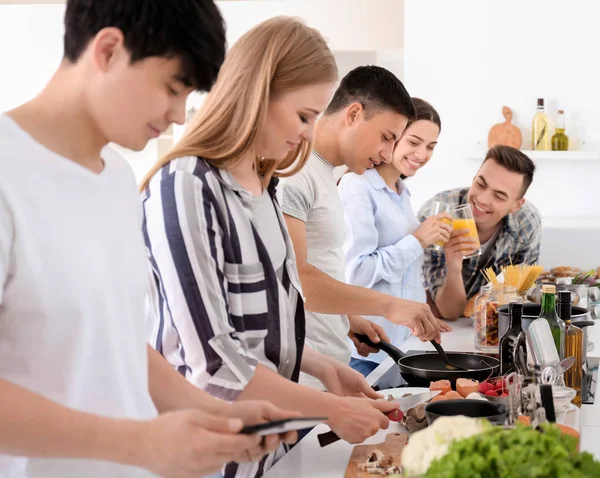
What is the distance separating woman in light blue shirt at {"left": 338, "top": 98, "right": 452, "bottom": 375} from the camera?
9.76ft

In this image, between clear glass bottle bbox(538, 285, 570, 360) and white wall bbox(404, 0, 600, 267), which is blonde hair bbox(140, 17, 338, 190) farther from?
white wall bbox(404, 0, 600, 267)

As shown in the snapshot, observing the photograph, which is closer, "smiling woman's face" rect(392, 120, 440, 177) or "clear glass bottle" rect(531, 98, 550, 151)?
"smiling woman's face" rect(392, 120, 440, 177)

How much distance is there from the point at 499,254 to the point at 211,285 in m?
2.28

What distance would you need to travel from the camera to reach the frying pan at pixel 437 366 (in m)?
A: 1.95

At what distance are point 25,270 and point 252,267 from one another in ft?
1.89

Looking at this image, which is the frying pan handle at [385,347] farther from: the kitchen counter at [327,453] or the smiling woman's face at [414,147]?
the smiling woman's face at [414,147]

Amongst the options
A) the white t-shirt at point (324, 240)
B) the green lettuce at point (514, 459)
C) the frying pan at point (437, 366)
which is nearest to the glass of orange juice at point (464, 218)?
the white t-shirt at point (324, 240)

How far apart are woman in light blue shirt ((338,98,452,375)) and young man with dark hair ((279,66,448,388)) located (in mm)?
491

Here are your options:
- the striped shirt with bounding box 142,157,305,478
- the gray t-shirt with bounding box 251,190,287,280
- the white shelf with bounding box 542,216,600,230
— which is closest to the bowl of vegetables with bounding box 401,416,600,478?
the striped shirt with bounding box 142,157,305,478

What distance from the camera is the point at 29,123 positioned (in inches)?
40.8

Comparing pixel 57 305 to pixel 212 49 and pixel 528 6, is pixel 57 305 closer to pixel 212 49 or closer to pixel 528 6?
pixel 212 49

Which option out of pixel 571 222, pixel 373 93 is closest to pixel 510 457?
pixel 373 93

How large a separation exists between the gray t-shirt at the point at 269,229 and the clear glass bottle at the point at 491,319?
3.75 ft

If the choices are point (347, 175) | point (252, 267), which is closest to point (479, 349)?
point (347, 175)
